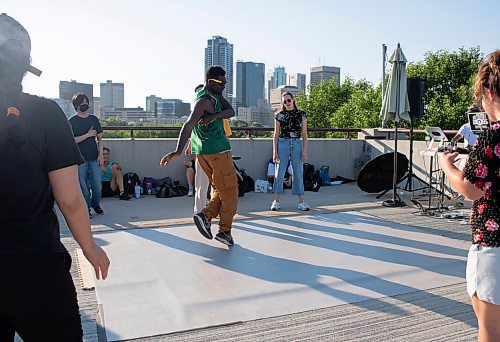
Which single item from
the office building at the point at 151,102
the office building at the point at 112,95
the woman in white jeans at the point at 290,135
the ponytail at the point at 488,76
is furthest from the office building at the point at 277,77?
the ponytail at the point at 488,76

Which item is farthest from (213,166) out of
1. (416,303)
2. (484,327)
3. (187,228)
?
(484,327)

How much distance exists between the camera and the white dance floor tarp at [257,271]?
320cm

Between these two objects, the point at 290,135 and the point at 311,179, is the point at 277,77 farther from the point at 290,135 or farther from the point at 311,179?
the point at 290,135

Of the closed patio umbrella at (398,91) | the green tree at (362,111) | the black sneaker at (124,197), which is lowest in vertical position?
the black sneaker at (124,197)

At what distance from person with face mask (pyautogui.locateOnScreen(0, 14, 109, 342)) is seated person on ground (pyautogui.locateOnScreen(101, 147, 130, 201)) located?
6.72 meters

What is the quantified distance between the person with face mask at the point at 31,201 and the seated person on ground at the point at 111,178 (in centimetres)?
672

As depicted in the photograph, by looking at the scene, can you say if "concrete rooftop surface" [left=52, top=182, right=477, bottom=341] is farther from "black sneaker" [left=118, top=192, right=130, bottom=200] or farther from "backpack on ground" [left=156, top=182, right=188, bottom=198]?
"backpack on ground" [left=156, top=182, right=188, bottom=198]

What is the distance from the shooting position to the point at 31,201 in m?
1.49

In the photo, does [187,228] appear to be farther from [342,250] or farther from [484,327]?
[484,327]

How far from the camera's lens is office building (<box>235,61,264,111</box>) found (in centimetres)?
10600

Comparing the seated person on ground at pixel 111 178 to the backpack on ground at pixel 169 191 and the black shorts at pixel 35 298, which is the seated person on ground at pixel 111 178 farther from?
the black shorts at pixel 35 298

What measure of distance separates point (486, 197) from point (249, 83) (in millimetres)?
109321

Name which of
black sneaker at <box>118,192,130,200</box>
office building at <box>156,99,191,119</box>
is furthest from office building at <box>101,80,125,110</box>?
black sneaker at <box>118,192,130,200</box>

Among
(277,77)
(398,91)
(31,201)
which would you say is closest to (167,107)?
(398,91)
